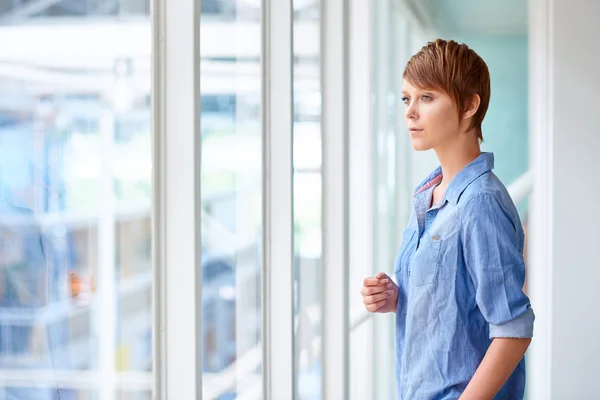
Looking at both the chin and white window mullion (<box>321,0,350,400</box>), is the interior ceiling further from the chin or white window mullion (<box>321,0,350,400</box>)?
the chin

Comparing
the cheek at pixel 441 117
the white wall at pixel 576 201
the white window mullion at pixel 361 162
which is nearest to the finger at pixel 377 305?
the cheek at pixel 441 117

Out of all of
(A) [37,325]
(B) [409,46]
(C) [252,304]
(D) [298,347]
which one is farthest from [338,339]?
(B) [409,46]

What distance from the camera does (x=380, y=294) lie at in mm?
1416

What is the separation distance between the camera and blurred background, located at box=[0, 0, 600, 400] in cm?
91

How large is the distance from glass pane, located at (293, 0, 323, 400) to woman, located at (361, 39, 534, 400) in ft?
2.81

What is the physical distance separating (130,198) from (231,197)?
47 centimetres

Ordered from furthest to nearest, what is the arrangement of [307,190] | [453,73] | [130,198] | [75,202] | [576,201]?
[576,201]
[307,190]
[453,73]
[130,198]
[75,202]

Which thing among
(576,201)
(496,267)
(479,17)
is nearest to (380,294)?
(496,267)

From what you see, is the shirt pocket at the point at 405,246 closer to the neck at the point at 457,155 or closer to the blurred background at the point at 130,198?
the neck at the point at 457,155

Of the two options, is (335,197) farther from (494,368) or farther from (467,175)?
(494,368)

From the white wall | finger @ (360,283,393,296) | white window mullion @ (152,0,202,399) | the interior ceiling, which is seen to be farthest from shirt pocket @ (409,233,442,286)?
the interior ceiling

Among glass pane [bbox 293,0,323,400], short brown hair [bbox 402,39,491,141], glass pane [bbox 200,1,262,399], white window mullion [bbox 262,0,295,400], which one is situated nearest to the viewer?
short brown hair [bbox 402,39,491,141]

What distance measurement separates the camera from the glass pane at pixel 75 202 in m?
0.89

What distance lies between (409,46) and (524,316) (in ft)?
9.79
